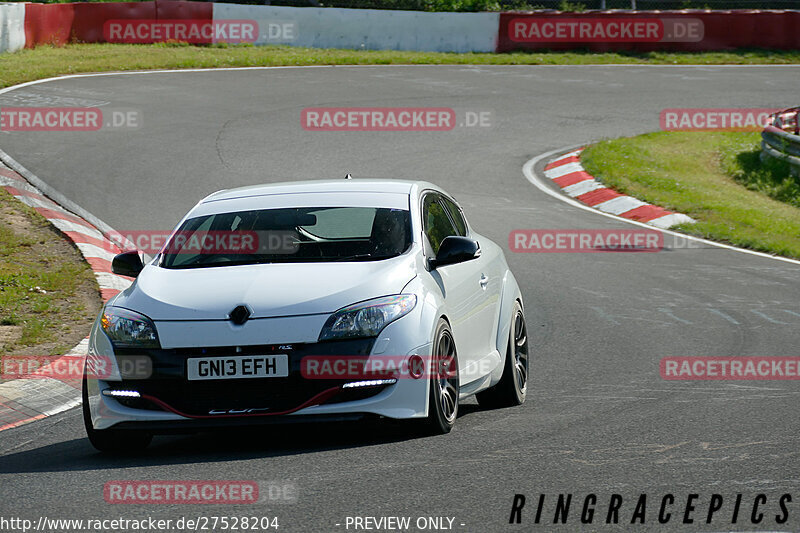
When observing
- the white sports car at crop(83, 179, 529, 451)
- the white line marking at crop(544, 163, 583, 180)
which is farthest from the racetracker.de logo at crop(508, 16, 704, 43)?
the white sports car at crop(83, 179, 529, 451)

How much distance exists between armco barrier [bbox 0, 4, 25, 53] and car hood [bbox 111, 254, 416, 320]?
80.0 ft

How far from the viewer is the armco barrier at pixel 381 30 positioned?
34.1 metres

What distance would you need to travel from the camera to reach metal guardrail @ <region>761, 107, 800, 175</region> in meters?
20.4

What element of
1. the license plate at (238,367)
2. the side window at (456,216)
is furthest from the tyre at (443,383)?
the side window at (456,216)

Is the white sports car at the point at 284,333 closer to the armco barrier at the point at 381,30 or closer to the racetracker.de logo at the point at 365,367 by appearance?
the racetracker.de logo at the point at 365,367

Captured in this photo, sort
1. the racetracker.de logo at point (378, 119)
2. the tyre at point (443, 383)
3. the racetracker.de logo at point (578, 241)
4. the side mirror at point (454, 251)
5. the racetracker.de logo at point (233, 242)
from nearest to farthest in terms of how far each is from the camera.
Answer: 1. the tyre at point (443, 383)
2. the side mirror at point (454, 251)
3. the racetracker.de logo at point (233, 242)
4. the racetracker.de logo at point (578, 241)
5. the racetracker.de logo at point (378, 119)

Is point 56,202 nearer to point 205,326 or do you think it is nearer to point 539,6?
point 205,326

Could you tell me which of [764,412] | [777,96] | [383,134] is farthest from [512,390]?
[777,96]

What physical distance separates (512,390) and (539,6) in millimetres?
29972

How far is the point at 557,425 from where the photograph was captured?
23.5ft

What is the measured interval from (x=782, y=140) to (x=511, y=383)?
45.8 ft

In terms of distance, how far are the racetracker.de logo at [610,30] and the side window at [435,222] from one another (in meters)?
26.9

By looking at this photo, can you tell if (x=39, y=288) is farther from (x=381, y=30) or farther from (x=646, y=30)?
(x=646, y=30)

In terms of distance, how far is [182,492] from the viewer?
18.5 ft
